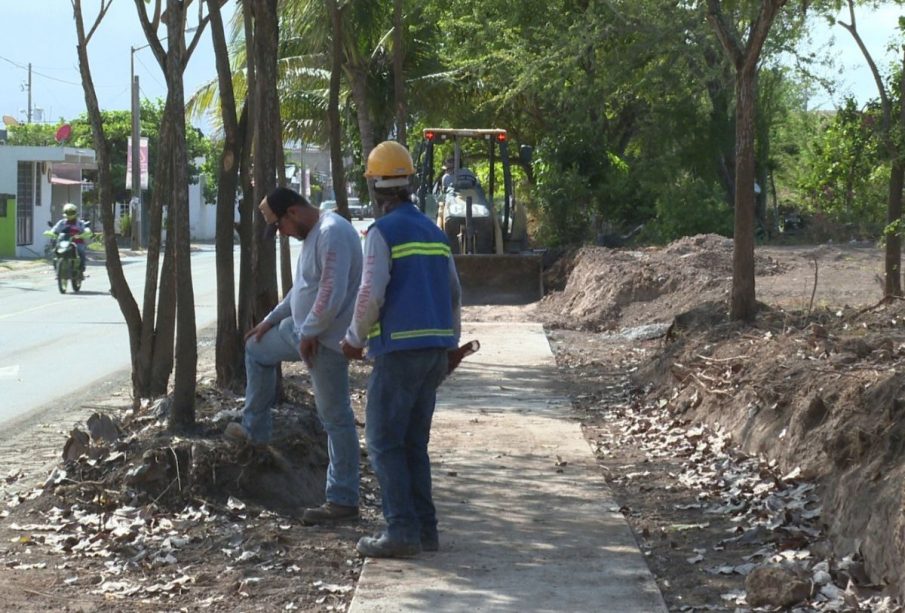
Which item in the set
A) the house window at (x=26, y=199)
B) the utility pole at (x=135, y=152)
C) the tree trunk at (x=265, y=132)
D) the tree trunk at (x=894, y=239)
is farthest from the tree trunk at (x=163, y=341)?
the house window at (x=26, y=199)

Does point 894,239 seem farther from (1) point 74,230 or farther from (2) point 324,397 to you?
(1) point 74,230

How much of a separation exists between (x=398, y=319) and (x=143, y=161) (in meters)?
49.5

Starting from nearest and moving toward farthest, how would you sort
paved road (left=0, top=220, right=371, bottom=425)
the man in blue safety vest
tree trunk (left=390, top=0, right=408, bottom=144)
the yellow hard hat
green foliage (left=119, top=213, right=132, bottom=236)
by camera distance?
1. the man in blue safety vest
2. the yellow hard hat
3. paved road (left=0, top=220, right=371, bottom=425)
4. tree trunk (left=390, top=0, right=408, bottom=144)
5. green foliage (left=119, top=213, right=132, bottom=236)

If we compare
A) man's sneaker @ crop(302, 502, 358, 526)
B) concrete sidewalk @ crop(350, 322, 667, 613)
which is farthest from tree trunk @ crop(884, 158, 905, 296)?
man's sneaker @ crop(302, 502, 358, 526)

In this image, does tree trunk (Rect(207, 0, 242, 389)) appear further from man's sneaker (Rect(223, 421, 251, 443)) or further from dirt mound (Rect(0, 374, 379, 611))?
man's sneaker (Rect(223, 421, 251, 443))

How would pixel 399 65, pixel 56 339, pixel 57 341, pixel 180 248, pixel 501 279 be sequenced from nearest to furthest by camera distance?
pixel 180 248 < pixel 57 341 < pixel 56 339 < pixel 399 65 < pixel 501 279

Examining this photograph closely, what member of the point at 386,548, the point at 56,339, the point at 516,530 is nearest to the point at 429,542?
the point at 386,548

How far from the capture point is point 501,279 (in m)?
23.8

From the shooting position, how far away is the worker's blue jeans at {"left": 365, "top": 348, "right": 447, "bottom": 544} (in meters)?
6.74

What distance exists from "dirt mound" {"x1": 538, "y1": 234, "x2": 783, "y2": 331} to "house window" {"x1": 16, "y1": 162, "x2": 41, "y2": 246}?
99.2 ft

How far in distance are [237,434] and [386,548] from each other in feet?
5.02

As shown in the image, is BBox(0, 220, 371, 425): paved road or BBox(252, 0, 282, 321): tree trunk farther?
BBox(0, 220, 371, 425): paved road

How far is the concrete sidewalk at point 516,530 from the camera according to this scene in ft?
20.0

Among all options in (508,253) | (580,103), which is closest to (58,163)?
(580,103)
